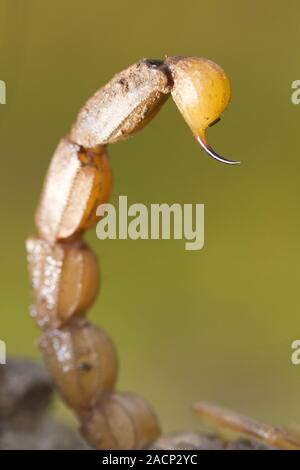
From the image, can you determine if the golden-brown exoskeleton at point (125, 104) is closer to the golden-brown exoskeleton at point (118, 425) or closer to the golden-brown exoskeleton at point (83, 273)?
the golden-brown exoskeleton at point (83, 273)

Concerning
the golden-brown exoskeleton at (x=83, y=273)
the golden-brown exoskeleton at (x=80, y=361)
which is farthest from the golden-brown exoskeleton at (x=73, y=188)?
the golden-brown exoskeleton at (x=80, y=361)

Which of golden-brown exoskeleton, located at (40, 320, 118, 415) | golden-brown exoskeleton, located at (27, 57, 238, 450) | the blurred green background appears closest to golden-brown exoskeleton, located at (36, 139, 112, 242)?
golden-brown exoskeleton, located at (27, 57, 238, 450)

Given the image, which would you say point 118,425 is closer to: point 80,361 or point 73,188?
point 80,361

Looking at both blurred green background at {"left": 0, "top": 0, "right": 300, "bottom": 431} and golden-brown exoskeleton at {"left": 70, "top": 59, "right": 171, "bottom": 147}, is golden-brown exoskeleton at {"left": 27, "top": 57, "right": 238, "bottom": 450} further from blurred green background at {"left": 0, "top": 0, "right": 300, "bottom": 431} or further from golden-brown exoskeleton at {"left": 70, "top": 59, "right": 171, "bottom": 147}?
blurred green background at {"left": 0, "top": 0, "right": 300, "bottom": 431}

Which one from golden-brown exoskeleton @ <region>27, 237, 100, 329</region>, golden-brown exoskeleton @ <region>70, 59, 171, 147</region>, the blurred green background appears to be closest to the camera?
golden-brown exoskeleton @ <region>70, 59, 171, 147</region>

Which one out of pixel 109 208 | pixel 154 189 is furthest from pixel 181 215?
pixel 154 189

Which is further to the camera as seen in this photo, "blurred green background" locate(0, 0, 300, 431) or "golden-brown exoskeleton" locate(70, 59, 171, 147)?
"blurred green background" locate(0, 0, 300, 431)

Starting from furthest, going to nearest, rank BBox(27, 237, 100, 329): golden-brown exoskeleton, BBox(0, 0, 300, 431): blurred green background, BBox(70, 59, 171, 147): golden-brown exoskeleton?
BBox(0, 0, 300, 431): blurred green background
BBox(27, 237, 100, 329): golden-brown exoskeleton
BBox(70, 59, 171, 147): golden-brown exoskeleton

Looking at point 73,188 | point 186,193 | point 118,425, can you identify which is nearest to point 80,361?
point 118,425
